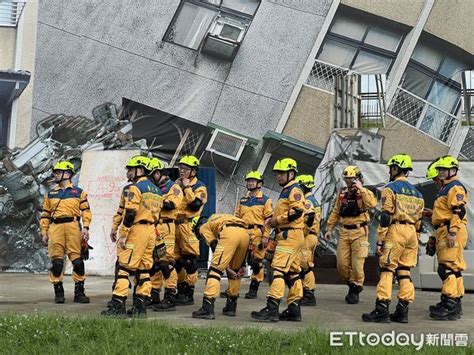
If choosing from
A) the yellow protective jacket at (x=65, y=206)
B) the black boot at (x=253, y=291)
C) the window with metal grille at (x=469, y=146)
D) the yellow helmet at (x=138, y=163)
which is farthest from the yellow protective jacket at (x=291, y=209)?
the window with metal grille at (x=469, y=146)

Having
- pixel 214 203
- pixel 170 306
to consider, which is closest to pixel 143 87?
pixel 214 203

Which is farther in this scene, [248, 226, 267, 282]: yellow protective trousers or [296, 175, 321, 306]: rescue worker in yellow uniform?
[248, 226, 267, 282]: yellow protective trousers

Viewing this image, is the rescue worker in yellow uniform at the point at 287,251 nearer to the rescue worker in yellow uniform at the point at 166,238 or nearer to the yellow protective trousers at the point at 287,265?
the yellow protective trousers at the point at 287,265

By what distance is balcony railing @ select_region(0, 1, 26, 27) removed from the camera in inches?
645

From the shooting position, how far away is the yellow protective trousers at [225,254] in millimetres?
8312

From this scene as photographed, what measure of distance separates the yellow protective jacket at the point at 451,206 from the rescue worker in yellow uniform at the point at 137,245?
3.55 m

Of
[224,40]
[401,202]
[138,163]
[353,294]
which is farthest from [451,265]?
[224,40]

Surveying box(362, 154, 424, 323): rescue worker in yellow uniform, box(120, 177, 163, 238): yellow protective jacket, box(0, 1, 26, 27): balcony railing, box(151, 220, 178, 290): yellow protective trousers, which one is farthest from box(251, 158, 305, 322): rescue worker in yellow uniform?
box(0, 1, 26, 27): balcony railing

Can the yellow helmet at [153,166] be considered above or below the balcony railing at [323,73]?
below

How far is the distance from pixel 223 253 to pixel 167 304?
1635 millimetres

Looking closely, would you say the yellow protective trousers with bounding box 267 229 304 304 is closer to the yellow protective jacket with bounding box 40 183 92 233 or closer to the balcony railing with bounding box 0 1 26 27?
the yellow protective jacket with bounding box 40 183 92 233

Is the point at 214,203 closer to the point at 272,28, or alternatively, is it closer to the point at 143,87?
the point at 143,87

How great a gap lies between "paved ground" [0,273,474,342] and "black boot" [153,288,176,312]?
150 millimetres

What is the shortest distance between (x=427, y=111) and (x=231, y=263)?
29.9 ft
